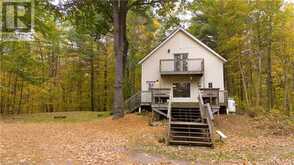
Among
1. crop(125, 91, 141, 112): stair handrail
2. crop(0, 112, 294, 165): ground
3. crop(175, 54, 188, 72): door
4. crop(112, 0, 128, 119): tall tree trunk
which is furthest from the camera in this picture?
crop(175, 54, 188, 72): door

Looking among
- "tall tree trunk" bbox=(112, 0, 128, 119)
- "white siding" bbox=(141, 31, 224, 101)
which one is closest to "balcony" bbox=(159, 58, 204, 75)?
"white siding" bbox=(141, 31, 224, 101)

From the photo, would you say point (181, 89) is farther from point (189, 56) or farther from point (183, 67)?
point (189, 56)

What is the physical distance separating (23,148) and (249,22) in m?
21.9

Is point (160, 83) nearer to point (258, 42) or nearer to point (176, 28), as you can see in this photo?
point (176, 28)

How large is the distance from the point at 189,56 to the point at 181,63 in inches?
33.4

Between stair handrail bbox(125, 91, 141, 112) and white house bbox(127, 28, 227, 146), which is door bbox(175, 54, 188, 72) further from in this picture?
stair handrail bbox(125, 91, 141, 112)

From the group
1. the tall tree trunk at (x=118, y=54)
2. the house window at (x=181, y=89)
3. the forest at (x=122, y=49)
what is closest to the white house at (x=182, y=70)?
the house window at (x=181, y=89)

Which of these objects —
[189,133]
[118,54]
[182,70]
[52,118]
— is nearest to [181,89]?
[182,70]

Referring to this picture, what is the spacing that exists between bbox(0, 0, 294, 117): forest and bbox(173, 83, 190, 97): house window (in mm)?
4637

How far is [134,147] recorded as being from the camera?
938cm

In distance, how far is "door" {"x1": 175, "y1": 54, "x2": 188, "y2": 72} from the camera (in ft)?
67.3

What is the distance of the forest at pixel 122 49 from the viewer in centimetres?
1809

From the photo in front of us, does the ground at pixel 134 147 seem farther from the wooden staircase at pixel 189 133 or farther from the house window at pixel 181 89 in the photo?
the house window at pixel 181 89

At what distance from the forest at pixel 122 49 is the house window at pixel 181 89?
464 centimetres
